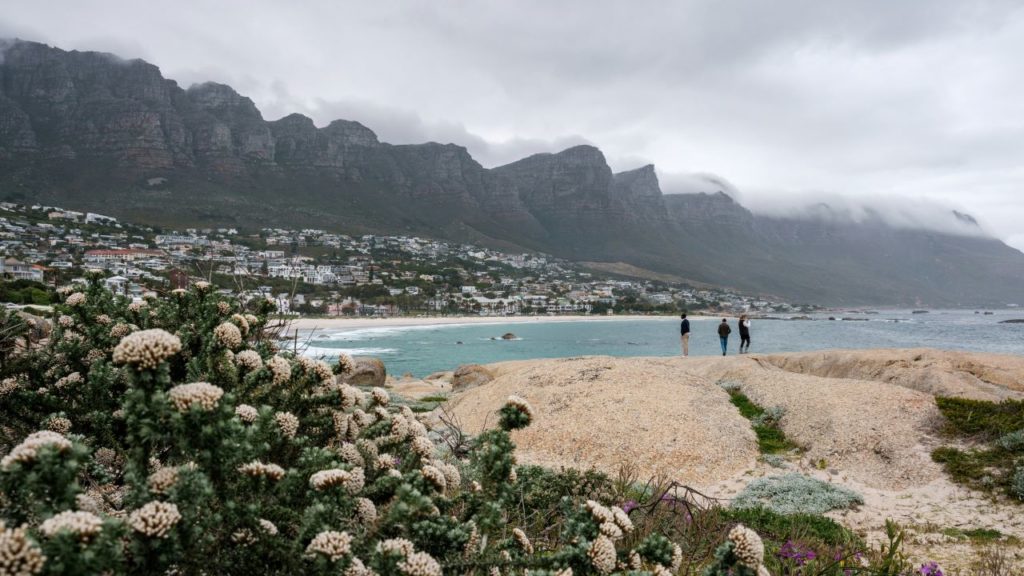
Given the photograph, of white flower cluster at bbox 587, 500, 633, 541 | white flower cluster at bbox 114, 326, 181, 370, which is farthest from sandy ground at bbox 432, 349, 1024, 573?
white flower cluster at bbox 114, 326, 181, 370

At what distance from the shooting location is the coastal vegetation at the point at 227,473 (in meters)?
1.62

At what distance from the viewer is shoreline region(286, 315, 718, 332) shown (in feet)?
235

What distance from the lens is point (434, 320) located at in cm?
8919

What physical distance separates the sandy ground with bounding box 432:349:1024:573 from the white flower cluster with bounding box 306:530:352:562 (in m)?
7.59

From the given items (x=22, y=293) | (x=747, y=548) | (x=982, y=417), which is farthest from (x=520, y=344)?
(x=747, y=548)

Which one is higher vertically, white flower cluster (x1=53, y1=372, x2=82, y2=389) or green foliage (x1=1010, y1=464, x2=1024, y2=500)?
white flower cluster (x1=53, y1=372, x2=82, y2=389)

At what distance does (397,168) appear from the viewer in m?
197

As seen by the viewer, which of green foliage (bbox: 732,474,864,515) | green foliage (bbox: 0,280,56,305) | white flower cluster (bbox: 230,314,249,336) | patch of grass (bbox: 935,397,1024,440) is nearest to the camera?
white flower cluster (bbox: 230,314,249,336)

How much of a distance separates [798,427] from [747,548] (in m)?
12.0

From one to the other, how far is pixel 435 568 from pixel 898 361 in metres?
19.4

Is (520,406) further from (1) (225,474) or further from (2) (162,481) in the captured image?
(2) (162,481)

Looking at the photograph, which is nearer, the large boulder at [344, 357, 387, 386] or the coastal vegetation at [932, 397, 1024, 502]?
the coastal vegetation at [932, 397, 1024, 502]

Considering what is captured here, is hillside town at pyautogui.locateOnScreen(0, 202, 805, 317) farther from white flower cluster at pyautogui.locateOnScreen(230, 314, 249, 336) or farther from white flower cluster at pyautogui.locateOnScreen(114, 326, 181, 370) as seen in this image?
white flower cluster at pyautogui.locateOnScreen(114, 326, 181, 370)

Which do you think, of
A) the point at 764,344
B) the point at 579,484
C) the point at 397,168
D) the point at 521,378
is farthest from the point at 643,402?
the point at 397,168
